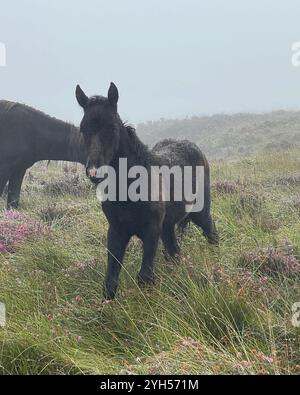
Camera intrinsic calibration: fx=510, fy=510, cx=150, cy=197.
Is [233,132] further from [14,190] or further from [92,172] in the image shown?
[92,172]

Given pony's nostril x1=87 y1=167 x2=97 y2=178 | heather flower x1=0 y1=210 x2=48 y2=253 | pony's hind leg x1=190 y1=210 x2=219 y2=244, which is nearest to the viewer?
pony's nostril x1=87 y1=167 x2=97 y2=178

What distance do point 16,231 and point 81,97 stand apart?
2327mm

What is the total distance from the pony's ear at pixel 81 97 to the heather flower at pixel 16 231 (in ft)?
6.54

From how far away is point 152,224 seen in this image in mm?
4227

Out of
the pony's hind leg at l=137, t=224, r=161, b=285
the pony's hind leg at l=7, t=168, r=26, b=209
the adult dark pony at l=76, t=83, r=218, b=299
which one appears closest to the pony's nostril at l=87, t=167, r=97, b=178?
the adult dark pony at l=76, t=83, r=218, b=299

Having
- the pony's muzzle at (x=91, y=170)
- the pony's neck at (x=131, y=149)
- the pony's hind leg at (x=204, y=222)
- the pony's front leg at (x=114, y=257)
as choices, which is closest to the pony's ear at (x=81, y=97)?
the pony's neck at (x=131, y=149)

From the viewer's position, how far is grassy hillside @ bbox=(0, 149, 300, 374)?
3.01 m

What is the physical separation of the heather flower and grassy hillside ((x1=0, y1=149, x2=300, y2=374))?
16mm

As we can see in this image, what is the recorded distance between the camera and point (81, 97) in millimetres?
4059

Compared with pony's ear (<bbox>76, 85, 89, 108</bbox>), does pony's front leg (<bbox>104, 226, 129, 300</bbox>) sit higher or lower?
lower

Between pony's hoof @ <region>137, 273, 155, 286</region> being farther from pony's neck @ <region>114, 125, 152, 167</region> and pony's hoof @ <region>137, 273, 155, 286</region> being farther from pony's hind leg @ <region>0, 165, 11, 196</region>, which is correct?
pony's hind leg @ <region>0, 165, 11, 196</region>
